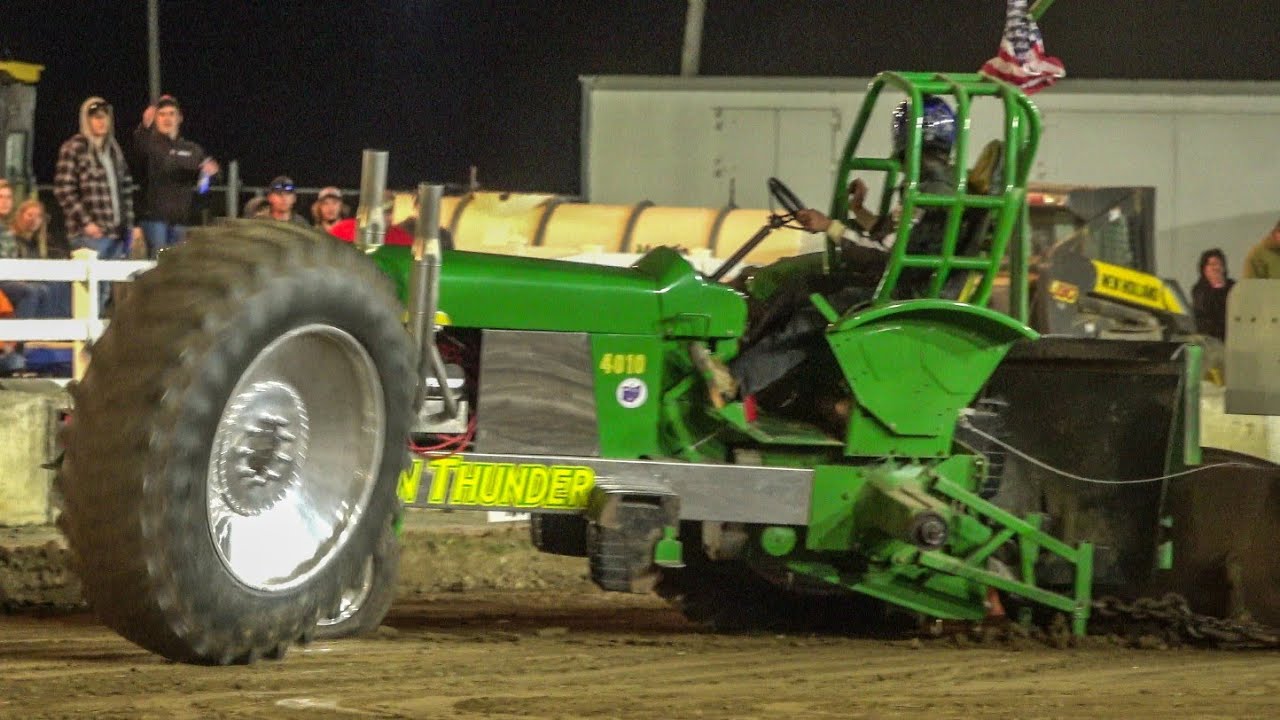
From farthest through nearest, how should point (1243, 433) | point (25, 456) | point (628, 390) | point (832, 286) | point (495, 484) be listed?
point (1243, 433), point (25, 456), point (832, 286), point (628, 390), point (495, 484)

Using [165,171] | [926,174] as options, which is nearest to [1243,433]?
[926,174]

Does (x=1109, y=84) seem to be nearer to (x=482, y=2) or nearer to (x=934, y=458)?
(x=482, y=2)

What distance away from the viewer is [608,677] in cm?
615

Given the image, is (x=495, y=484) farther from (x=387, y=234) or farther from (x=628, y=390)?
(x=387, y=234)

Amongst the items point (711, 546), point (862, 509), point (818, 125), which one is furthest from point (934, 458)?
point (818, 125)

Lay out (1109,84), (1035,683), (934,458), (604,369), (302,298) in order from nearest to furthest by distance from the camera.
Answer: (302,298), (1035,683), (604,369), (934,458), (1109,84)

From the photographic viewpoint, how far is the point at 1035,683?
6.42 meters

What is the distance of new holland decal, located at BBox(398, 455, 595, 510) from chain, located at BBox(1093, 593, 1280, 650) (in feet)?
7.68

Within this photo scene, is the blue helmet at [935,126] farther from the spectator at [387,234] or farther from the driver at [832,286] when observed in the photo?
the spectator at [387,234]

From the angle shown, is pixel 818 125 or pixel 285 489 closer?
pixel 285 489

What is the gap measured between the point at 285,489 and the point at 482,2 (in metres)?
16.7

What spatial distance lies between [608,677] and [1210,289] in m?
12.6

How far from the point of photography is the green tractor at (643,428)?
488 centimetres

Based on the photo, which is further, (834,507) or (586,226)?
(586,226)
